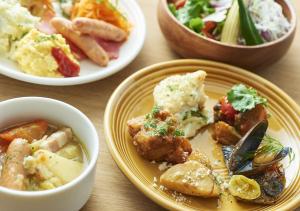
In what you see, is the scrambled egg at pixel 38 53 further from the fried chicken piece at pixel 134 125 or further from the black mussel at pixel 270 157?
the black mussel at pixel 270 157

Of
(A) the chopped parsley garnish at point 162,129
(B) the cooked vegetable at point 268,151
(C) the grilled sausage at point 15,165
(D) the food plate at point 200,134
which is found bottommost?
(D) the food plate at point 200,134

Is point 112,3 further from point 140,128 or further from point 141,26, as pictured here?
point 140,128

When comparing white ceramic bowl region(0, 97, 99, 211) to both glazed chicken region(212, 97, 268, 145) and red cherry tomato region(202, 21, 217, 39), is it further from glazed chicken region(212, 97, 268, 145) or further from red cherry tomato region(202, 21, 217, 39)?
red cherry tomato region(202, 21, 217, 39)

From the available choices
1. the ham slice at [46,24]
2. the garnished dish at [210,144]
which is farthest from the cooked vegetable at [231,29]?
the ham slice at [46,24]

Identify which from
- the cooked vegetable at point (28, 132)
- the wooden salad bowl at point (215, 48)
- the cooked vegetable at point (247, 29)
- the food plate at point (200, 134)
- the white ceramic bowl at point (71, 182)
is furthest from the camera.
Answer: the cooked vegetable at point (247, 29)

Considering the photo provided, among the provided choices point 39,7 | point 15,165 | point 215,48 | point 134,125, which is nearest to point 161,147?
point 134,125

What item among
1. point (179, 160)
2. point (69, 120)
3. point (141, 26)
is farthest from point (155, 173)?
point (141, 26)

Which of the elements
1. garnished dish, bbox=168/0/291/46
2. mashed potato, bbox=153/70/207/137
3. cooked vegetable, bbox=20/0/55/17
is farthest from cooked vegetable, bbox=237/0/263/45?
cooked vegetable, bbox=20/0/55/17
